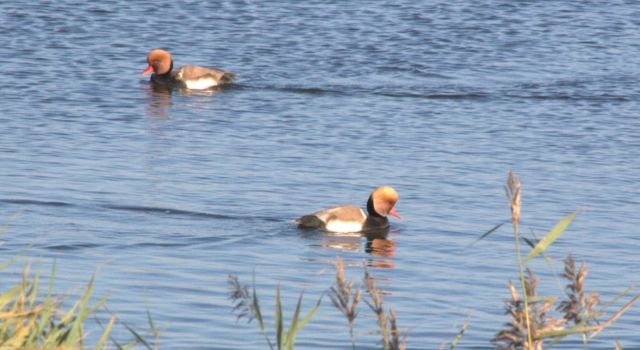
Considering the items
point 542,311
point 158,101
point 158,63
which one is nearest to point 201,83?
point 158,101

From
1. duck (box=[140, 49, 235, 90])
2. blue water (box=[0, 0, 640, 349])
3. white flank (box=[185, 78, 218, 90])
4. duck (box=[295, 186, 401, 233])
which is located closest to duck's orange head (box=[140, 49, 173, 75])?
duck (box=[140, 49, 235, 90])

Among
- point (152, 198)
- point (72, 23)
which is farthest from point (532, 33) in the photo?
point (152, 198)

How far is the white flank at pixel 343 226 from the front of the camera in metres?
12.9

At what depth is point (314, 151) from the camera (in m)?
16.1

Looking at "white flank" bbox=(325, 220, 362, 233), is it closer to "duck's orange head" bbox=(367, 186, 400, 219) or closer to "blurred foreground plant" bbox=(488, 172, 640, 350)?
"duck's orange head" bbox=(367, 186, 400, 219)

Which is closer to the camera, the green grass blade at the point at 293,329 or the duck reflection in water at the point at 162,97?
the green grass blade at the point at 293,329

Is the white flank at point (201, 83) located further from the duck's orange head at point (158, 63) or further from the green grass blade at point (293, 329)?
the green grass blade at point (293, 329)

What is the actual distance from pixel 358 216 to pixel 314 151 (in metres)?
2.98

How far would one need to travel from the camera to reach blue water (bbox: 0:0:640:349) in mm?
10789

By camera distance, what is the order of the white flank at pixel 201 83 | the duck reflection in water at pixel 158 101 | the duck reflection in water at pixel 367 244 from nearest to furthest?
the duck reflection in water at pixel 367 244 → the duck reflection in water at pixel 158 101 → the white flank at pixel 201 83

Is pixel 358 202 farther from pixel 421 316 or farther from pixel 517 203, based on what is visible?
pixel 517 203

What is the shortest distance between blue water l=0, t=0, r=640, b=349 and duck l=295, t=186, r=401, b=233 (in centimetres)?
15

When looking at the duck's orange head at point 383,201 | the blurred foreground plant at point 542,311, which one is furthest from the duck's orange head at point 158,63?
the blurred foreground plant at point 542,311

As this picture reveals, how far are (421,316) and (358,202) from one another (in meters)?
4.26
